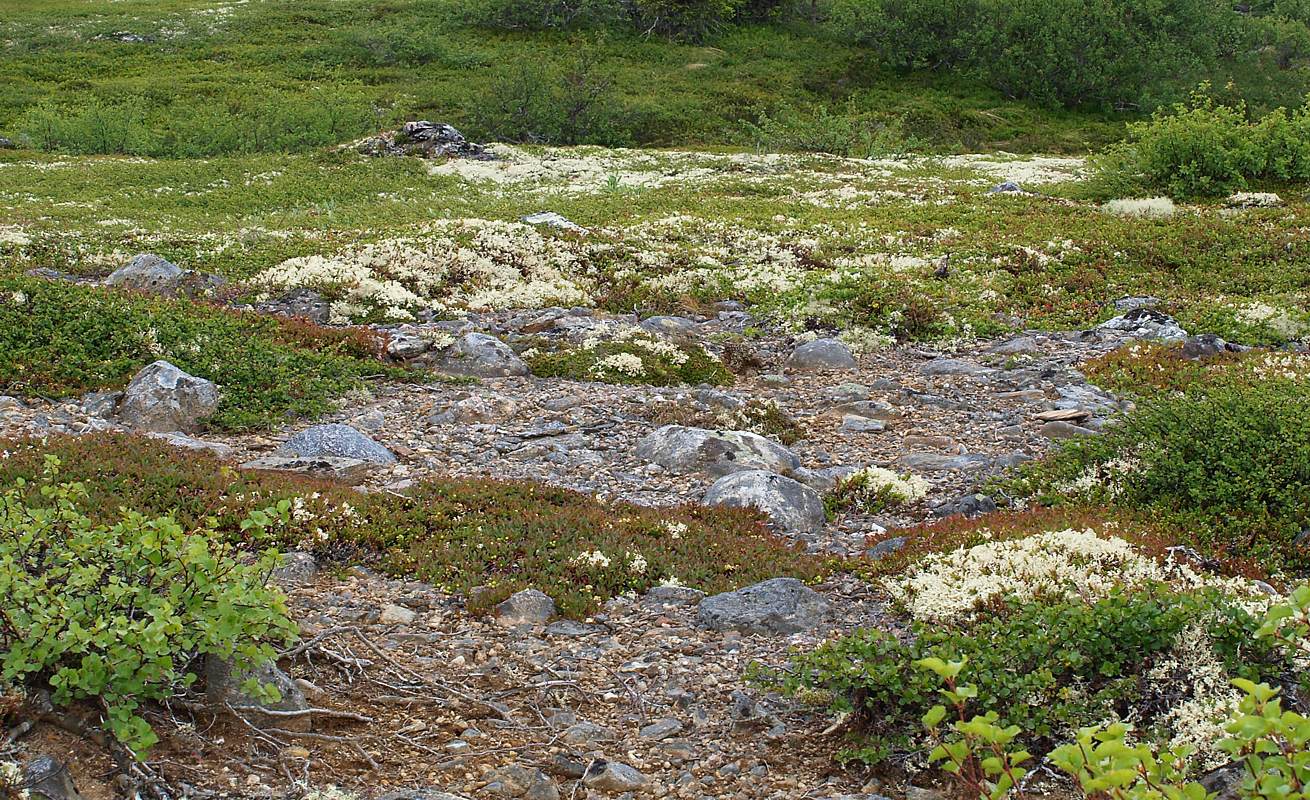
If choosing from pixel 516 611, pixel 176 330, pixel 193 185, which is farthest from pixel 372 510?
pixel 193 185

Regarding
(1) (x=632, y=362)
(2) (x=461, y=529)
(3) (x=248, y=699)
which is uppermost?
(3) (x=248, y=699)

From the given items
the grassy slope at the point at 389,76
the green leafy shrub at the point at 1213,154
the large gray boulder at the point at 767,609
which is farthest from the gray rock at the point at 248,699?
the grassy slope at the point at 389,76

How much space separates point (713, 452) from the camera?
11.7 metres

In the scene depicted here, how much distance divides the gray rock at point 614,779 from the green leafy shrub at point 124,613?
1878 millimetres

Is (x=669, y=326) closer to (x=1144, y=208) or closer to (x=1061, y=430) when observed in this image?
(x=1061, y=430)

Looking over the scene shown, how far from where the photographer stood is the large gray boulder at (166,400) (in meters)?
11.7

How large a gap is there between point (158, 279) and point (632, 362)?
9.10 metres

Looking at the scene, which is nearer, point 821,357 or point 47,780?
point 47,780

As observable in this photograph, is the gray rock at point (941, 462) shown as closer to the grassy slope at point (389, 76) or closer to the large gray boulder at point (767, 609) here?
the large gray boulder at point (767, 609)

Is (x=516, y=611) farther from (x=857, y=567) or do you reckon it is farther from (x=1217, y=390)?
(x=1217, y=390)

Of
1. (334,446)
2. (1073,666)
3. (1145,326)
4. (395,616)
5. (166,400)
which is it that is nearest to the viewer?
(1073,666)

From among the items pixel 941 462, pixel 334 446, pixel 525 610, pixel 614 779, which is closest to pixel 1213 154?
pixel 941 462

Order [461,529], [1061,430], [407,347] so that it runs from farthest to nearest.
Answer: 1. [407,347]
2. [1061,430]
3. [461,529]

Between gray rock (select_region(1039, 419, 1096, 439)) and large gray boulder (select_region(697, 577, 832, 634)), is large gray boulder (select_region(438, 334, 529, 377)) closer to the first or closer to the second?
gray rock (select_region(1039, 419, 1096, 439))
